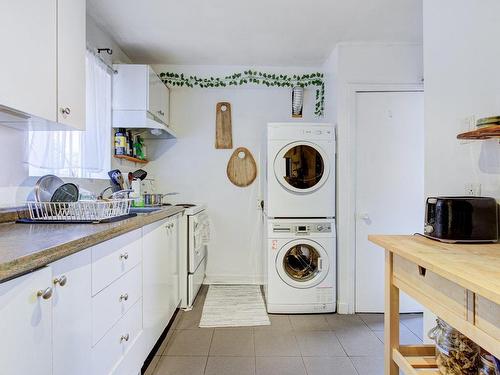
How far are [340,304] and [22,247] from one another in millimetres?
2553

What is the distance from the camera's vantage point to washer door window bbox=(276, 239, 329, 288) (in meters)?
2.72

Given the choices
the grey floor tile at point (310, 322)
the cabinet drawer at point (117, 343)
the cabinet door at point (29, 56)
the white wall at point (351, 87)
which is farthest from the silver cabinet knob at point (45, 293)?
the white wall at point (351, 87)

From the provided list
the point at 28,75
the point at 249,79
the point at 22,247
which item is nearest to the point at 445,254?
the point at 22,247

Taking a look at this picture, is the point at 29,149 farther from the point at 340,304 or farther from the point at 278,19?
the point at 340,304

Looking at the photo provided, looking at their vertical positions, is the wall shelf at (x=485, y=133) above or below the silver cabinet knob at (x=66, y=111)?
below

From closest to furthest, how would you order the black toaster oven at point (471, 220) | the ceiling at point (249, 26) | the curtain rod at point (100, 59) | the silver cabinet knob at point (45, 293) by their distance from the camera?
the silver cabinet knob at point (45, 293)
the black toaster oven at point (471, 220)
the ceiling at point (249, 26)
the curtain rod at point (100, 59)

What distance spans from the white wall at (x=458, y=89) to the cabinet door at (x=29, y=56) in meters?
1.94

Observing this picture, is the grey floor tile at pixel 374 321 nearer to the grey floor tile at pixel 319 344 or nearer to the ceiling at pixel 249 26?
the grey floor tile at pixel 319 344

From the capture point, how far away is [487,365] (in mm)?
961

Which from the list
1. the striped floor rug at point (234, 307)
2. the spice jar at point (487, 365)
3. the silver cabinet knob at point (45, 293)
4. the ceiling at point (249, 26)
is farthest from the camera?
the striped floor rug at point (234, 307)

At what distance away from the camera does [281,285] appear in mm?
2713

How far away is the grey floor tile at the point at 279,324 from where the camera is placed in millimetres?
2432

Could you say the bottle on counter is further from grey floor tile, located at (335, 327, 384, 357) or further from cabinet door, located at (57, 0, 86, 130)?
grey floor tile, located at (335, 327, 384, 357)

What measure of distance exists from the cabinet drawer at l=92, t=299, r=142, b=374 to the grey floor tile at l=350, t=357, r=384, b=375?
136 cm
